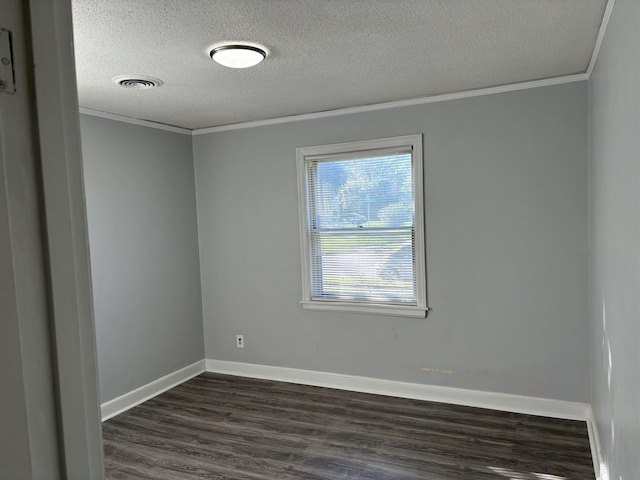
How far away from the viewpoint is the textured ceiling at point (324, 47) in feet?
6.57

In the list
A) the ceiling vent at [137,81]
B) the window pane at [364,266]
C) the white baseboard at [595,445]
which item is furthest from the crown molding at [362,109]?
the white baseboard at [595,445]

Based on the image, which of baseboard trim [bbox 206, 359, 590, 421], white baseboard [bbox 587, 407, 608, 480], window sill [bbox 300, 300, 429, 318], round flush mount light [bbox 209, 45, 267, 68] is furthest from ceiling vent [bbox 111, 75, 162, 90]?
white baseboard [bbox 587, 407, 608, 480]

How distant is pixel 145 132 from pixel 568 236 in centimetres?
343

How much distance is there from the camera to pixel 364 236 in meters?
3.89

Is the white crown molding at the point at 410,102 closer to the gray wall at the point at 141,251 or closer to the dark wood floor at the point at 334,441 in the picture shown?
the gray wall at the point at 141,251

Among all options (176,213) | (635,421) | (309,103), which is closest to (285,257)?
(176,213)

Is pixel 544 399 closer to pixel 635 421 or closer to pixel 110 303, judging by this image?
pixel 635 421

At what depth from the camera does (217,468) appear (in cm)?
286

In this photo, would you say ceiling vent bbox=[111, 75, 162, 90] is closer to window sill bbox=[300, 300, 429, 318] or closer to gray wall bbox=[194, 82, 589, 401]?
gray wall bbox=[194, 82, 589, 401]

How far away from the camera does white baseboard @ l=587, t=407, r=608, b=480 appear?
256 centimetres

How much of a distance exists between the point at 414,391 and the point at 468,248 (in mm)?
1244

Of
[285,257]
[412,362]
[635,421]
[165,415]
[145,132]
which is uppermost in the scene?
[145,132]

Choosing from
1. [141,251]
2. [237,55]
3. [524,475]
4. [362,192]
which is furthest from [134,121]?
[524,475]

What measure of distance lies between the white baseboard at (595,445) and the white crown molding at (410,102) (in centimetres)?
223
